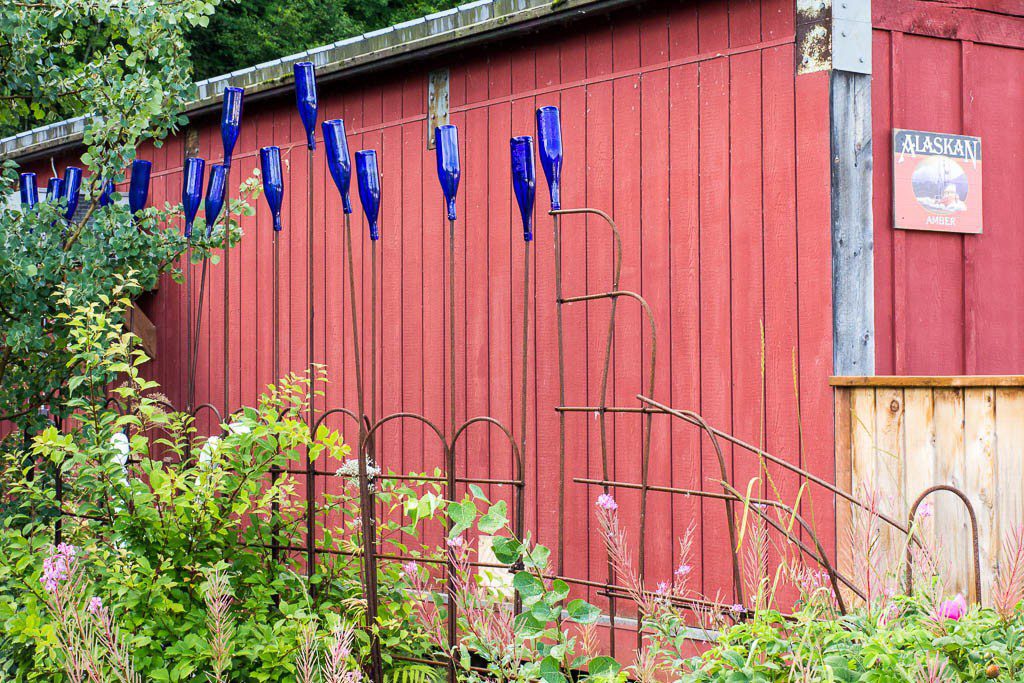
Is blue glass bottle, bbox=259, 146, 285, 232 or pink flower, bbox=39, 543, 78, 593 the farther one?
blue glass bottle, bbox=259, 146, 285, 232

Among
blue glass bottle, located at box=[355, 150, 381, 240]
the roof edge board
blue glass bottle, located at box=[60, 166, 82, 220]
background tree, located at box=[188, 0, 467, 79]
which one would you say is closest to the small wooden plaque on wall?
the roof edge board

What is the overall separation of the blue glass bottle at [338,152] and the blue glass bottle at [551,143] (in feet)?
2.17

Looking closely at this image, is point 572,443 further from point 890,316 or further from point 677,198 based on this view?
point 890,316

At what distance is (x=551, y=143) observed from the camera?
3.57 m

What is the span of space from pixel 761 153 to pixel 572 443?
137 centimetres

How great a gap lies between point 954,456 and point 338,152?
2.16 m

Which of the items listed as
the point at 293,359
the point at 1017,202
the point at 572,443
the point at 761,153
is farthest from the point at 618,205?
the point at 293,359

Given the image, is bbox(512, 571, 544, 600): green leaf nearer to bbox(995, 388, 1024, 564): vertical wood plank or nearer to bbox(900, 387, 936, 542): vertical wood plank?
bbox(900, 387, 936, 542): vertical wood plank

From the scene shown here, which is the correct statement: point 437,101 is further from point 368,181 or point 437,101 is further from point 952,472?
point 952,472

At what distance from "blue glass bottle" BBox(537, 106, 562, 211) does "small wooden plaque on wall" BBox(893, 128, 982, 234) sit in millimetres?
1248

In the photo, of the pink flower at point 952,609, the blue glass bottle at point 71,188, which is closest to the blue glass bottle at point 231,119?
the blue glass bottle at point 71,188

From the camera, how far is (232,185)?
5.91 m

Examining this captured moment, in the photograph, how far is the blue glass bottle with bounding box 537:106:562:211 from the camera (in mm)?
3541

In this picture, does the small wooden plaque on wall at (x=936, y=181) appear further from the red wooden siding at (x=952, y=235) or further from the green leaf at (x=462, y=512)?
the green leaf at (x=462, y=512)
